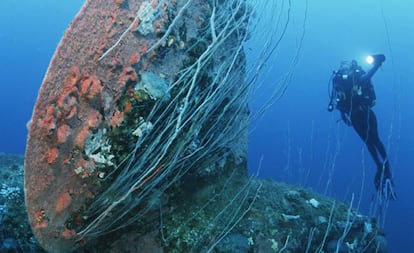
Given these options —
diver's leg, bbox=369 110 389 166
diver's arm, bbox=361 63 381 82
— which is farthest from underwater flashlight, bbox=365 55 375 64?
diver's leg, bbox=369 110 389 166

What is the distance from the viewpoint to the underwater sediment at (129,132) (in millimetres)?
2031

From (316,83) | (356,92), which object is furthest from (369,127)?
(316,83)

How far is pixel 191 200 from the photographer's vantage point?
111 inches

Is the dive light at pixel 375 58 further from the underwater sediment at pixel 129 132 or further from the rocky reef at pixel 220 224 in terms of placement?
the underwater sediment at pixel 129 132

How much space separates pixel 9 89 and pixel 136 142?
44695mm

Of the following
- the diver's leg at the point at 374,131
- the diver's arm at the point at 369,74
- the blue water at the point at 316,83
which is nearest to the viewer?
the diver's arm at the point at 369,74

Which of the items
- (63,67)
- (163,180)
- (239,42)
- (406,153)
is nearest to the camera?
(63,67)

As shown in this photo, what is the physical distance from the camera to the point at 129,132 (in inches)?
83.2

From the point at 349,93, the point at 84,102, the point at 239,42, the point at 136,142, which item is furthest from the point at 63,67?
the point at 349,93

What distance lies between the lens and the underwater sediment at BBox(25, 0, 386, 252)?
6.66 ft

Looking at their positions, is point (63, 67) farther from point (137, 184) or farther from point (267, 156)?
point (267, 156)

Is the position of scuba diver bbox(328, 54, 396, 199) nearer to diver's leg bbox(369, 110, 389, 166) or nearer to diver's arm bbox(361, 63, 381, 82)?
diver's arm bbox(361, 63, 381, 82)

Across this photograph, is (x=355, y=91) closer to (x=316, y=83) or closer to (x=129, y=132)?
(x=129, y=132)

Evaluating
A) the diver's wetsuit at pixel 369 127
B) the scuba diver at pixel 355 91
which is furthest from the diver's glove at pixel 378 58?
the diver's wetsuit at pixel 369 127
